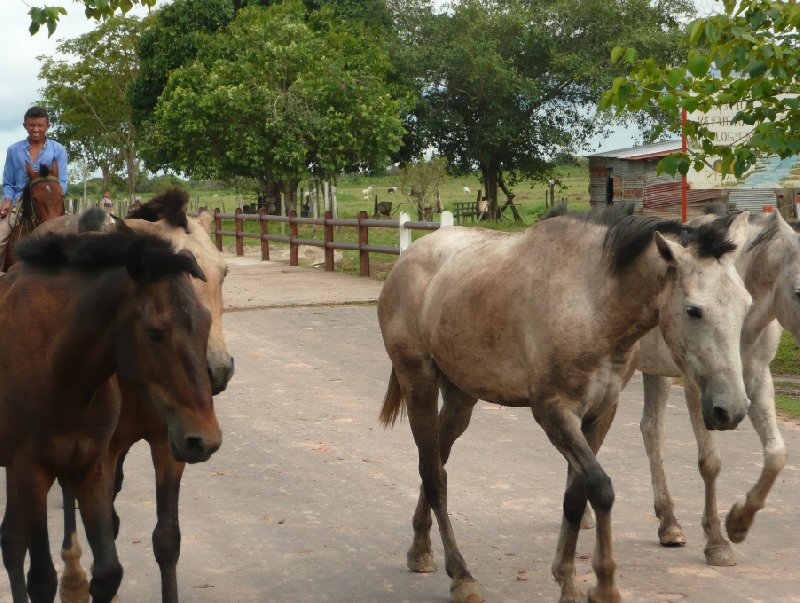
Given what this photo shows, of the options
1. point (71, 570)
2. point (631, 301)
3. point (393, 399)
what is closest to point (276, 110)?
point (393, 399)

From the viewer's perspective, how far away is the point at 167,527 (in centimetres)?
474

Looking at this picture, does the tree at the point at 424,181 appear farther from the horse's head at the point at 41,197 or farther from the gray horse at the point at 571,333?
the gray horse at the point at 571,333

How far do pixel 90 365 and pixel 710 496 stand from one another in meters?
3.35

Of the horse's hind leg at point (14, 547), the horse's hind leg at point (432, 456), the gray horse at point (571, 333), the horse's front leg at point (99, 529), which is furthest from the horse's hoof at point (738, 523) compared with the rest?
the horse's hind leg at point (14, 547)

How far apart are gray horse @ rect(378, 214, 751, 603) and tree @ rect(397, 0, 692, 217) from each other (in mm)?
36175

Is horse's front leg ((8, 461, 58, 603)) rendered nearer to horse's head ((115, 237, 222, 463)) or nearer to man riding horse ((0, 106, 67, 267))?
horse's head ((115, 237, 222, 463))

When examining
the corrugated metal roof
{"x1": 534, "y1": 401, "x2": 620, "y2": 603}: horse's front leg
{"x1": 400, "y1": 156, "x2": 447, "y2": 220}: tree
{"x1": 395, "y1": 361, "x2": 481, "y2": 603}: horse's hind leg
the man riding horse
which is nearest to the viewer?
{"x1": 534, "y1": 401, "x2": 620, "y2": 603}: horse's front leg

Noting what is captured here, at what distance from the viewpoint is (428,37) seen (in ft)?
148

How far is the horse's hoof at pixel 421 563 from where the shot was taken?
5.48 meters

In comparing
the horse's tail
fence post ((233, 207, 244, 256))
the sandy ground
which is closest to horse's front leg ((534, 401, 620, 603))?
the sandy ground

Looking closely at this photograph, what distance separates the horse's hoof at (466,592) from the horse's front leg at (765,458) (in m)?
1.54

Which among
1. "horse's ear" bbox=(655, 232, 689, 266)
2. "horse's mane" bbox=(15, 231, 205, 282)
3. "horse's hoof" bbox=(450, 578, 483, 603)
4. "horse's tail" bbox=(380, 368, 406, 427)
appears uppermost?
"horse's mane" bbox=(15, 231, 205, 282)

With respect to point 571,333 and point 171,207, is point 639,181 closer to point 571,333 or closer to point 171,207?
point 571,333

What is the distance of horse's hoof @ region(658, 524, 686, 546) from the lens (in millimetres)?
5734
